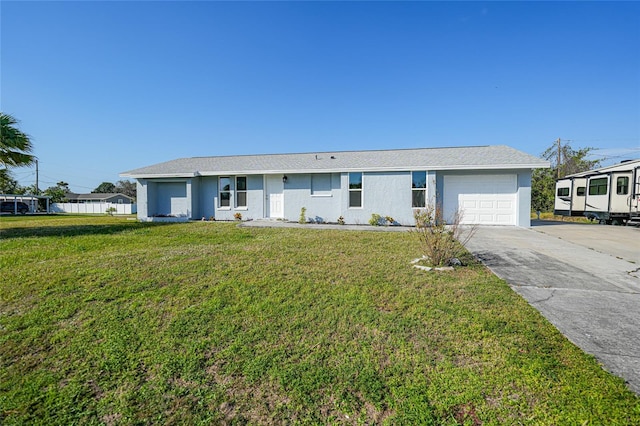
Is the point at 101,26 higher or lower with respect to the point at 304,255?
higher

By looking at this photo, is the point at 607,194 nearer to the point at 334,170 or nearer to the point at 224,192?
the point at 334,170

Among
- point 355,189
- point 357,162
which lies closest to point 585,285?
point 355,189

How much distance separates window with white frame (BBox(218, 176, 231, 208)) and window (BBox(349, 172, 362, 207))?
7.05m

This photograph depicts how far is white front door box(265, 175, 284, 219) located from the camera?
49.0ft

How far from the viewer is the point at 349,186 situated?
535 inches

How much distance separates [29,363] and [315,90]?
1806 cm

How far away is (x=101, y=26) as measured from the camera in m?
9.16

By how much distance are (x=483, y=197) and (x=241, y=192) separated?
1258 centimetres

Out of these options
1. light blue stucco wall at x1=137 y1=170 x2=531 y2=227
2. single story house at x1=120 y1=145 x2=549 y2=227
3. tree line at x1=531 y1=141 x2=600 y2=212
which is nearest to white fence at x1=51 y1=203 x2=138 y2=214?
light blue stucco wall at x1=137 y1=170 x2=531 y2=227

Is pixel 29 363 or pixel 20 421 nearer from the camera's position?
pixel 20 421

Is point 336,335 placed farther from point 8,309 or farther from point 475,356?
point 8,309

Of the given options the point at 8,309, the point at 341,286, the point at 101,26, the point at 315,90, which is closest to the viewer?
the point at 8,309

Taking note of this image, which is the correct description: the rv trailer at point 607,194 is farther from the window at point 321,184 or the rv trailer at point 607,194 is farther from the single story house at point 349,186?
the window at point 321,184

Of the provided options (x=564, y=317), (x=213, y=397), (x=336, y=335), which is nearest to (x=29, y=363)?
(x=213, y=397)
